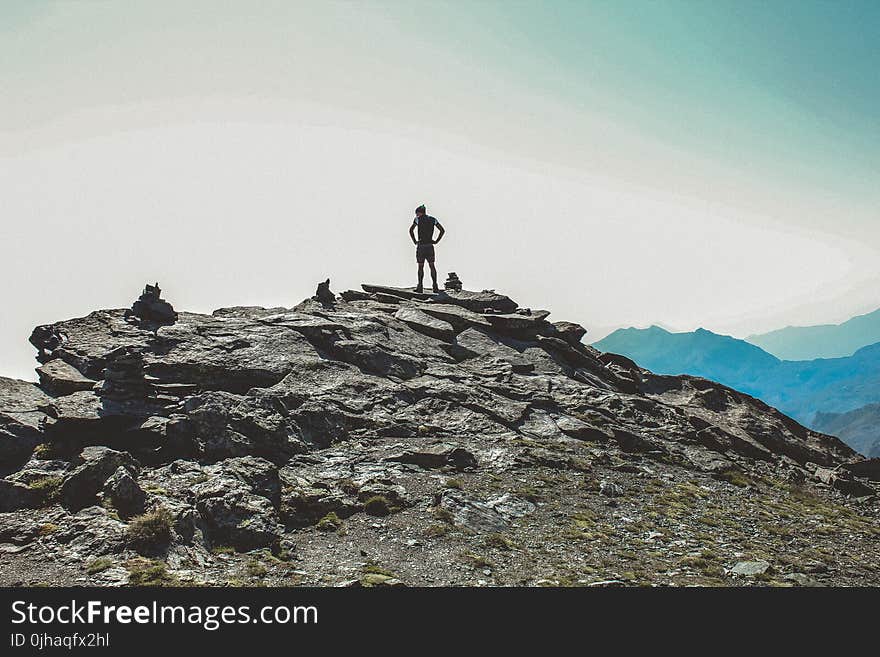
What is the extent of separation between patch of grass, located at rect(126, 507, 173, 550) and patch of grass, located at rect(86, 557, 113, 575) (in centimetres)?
75

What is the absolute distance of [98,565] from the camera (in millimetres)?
12500

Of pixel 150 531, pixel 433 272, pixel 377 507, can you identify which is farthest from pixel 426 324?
pixel 150 531

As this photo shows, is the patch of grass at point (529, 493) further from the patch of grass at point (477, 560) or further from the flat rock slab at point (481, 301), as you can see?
the flat rock slab at point (481, 301)

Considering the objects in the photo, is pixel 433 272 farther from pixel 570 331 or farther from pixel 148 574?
pixel 148 574

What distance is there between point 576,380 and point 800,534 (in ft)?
50.0

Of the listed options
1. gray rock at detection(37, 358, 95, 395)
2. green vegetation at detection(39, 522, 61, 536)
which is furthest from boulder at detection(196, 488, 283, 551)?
gray rock at detection(37, 358, 95, 395)

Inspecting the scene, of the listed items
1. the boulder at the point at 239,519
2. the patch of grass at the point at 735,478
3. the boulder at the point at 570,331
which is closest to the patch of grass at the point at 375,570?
the boulder at the point at 239,519

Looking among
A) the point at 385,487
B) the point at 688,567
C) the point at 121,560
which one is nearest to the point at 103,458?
the point at 121,560

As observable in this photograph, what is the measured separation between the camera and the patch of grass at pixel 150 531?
13.4m

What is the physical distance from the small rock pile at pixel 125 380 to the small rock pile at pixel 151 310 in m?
6.46

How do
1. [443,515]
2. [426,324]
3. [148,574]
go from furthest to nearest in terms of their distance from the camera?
1. [426,324]
2. [443,515]
3. [148,574]

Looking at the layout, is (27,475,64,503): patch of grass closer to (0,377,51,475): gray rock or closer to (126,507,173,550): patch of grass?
(0,377,51,475): gray rock

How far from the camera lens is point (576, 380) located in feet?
107

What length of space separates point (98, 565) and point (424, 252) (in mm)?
28083
